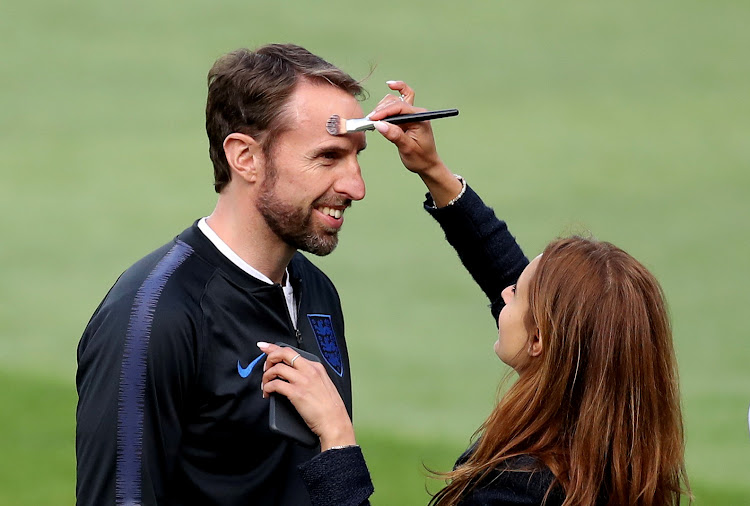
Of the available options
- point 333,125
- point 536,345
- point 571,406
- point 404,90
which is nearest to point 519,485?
point 571,406

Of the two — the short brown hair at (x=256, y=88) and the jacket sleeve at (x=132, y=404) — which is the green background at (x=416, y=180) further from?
the jacket sleeve at (x=132, y=404)

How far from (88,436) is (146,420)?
163mm

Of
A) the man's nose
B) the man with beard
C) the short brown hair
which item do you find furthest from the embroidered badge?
the short brown hair

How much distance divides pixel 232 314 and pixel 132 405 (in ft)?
1.36

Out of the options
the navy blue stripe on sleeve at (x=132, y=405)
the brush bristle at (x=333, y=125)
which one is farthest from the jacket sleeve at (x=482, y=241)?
the navy blue stripe on sleeve at (x=132, y=405)

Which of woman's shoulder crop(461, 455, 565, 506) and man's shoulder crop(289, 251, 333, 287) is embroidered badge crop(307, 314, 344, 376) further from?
woman's shoulder crop(461, 455, 565, 506)

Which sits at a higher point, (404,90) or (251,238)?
(404,90)

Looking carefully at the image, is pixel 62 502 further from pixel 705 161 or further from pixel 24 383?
pixel 705 161

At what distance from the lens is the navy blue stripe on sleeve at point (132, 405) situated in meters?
2.94

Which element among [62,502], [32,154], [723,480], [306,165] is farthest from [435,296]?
[306,165]

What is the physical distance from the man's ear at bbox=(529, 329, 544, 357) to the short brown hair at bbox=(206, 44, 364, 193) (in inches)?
37.9

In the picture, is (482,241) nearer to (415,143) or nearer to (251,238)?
(415,143)

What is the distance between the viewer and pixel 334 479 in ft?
9.90

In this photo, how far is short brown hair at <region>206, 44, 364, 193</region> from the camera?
3.43 m
